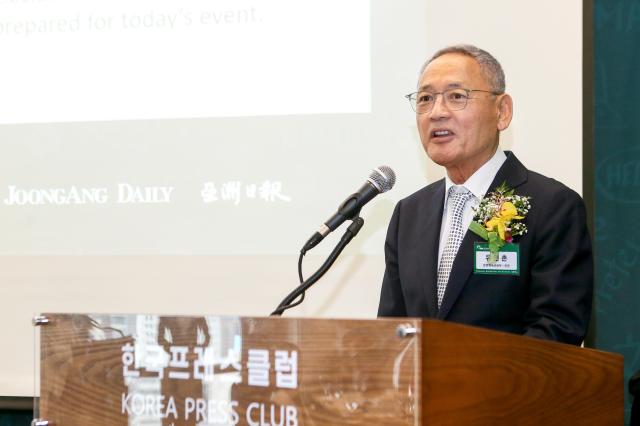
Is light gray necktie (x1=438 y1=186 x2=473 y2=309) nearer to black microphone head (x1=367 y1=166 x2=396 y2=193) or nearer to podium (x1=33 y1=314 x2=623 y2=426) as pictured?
black microphone head (x1=367 y1=166 x2=396 y2=193)

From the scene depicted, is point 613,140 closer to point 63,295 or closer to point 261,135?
point 261,135

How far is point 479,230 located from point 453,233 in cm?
15

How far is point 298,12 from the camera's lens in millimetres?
3014

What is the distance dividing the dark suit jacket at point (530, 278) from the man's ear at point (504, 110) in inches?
4.0

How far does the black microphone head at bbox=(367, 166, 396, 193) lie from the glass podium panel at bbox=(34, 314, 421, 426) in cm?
62

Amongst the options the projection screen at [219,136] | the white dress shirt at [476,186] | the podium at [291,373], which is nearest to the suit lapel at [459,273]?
the white dress shirt at [476,186]

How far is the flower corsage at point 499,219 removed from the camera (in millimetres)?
2123

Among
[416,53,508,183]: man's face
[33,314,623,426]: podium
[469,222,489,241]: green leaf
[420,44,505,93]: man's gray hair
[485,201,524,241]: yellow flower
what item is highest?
[420,44,505,93]: man's gray hair

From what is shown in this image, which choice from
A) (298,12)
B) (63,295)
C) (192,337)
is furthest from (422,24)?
(192,337)

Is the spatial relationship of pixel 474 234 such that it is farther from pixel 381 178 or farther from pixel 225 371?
pixel 225 371

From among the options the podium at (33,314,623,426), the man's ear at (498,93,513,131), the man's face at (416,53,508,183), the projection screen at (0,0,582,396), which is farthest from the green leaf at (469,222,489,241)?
the projection screen at (0,0,582,396)

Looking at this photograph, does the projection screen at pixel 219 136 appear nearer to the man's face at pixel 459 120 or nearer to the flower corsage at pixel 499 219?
the man's face at pixel 459 120

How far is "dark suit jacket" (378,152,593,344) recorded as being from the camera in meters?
2.01

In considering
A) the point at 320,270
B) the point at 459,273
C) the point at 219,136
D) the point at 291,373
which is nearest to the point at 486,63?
the point at 459,273
